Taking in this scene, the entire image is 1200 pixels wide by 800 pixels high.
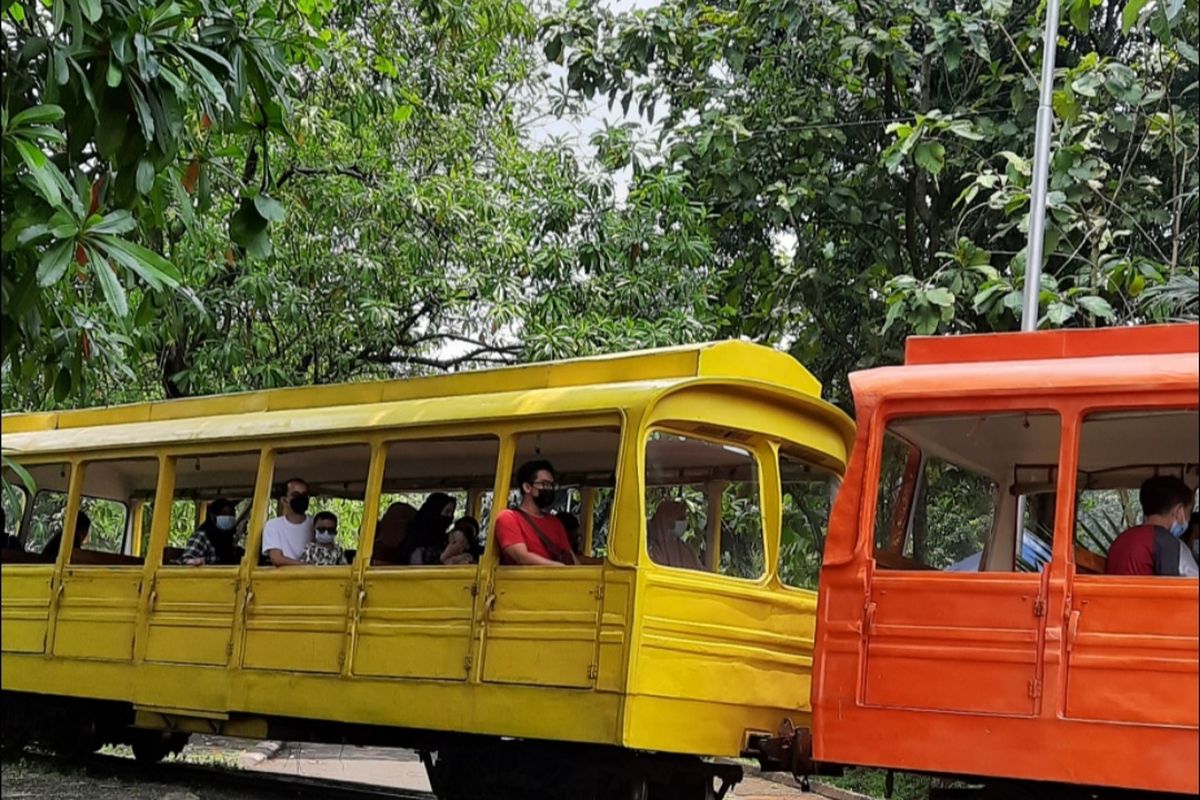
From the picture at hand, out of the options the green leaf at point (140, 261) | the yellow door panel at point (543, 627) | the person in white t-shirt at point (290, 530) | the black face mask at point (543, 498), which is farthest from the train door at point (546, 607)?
the green leaf at point (140, 261)

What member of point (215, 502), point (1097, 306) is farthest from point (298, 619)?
point (1097, 306)

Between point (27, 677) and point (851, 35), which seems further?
point (851, 35)

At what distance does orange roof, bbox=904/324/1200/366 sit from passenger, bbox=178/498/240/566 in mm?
5186

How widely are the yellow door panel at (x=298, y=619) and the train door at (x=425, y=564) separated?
0.64 ft

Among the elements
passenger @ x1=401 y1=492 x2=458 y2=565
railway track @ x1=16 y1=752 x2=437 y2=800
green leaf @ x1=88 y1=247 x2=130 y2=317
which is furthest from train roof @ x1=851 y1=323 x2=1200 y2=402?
railway track @ x1=16 y1=752 x2=437 y2=800

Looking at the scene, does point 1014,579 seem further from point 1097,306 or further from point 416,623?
point 1097,306

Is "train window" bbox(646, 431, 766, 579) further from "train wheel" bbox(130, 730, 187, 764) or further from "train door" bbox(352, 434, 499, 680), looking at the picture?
"train wheel" bbox(130, 730, 187, 764)

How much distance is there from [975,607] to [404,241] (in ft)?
28.3

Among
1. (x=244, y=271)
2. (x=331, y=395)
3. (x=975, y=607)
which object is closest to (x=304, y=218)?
(x=244, y=271)

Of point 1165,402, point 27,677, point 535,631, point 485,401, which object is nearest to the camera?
point 1165,402

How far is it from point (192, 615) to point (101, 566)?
126cm

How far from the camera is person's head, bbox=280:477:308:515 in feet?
34.3

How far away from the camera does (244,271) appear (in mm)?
14406

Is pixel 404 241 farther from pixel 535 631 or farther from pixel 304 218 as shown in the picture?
pixel 535 631
